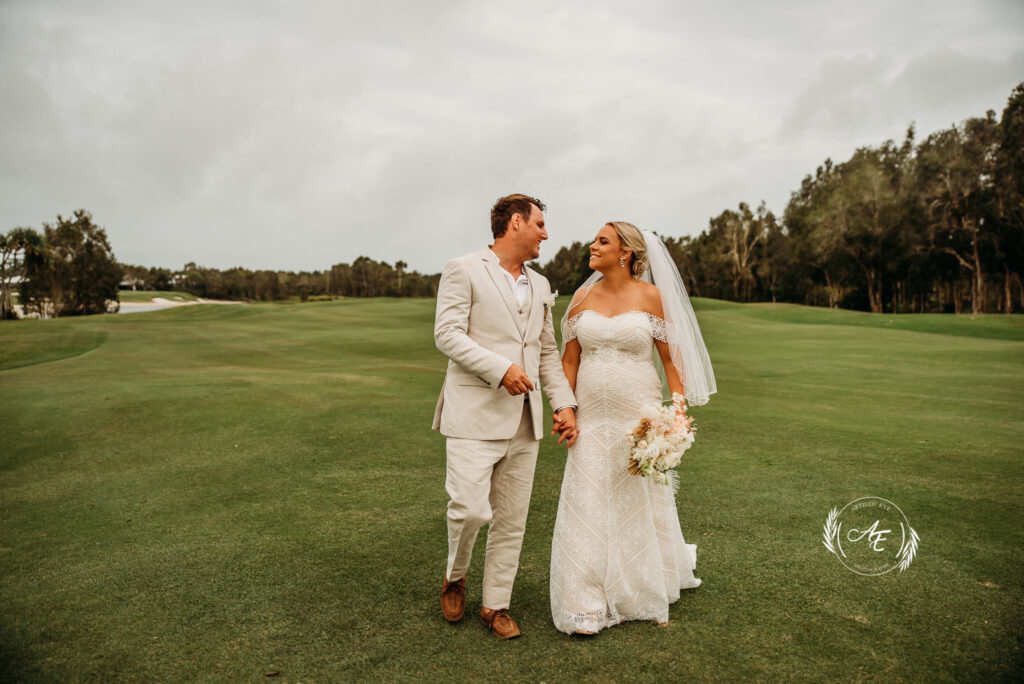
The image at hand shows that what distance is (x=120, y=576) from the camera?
430 centimetres

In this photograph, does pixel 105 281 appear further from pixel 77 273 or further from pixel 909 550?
pixel 909 550

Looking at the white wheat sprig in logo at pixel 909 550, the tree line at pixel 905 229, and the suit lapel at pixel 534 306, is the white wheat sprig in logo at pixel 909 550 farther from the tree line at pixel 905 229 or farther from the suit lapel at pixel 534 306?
the tree line at pixel 905 229

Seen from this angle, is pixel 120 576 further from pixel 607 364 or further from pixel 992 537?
pixel 992 537

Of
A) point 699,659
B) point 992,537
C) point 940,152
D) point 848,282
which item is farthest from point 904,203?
point 699,659

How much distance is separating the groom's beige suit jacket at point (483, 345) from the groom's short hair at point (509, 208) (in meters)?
0.18

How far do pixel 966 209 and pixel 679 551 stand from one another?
166 ft

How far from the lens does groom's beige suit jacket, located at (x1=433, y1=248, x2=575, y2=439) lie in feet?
12.1

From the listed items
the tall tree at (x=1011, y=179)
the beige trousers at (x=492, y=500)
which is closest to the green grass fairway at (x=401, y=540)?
the beige trousers at (x=492, y=500)

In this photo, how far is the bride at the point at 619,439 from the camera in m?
3.82

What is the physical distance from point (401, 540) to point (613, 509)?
185 cm

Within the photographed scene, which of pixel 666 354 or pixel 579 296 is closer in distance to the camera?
pixel 666 354

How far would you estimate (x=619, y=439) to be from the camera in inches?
161

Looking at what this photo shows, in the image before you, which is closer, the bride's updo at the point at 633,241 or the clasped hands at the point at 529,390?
the clasped hands at the point at 529,390

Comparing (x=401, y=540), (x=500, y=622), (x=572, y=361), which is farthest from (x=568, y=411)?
(x=401, y=540)
